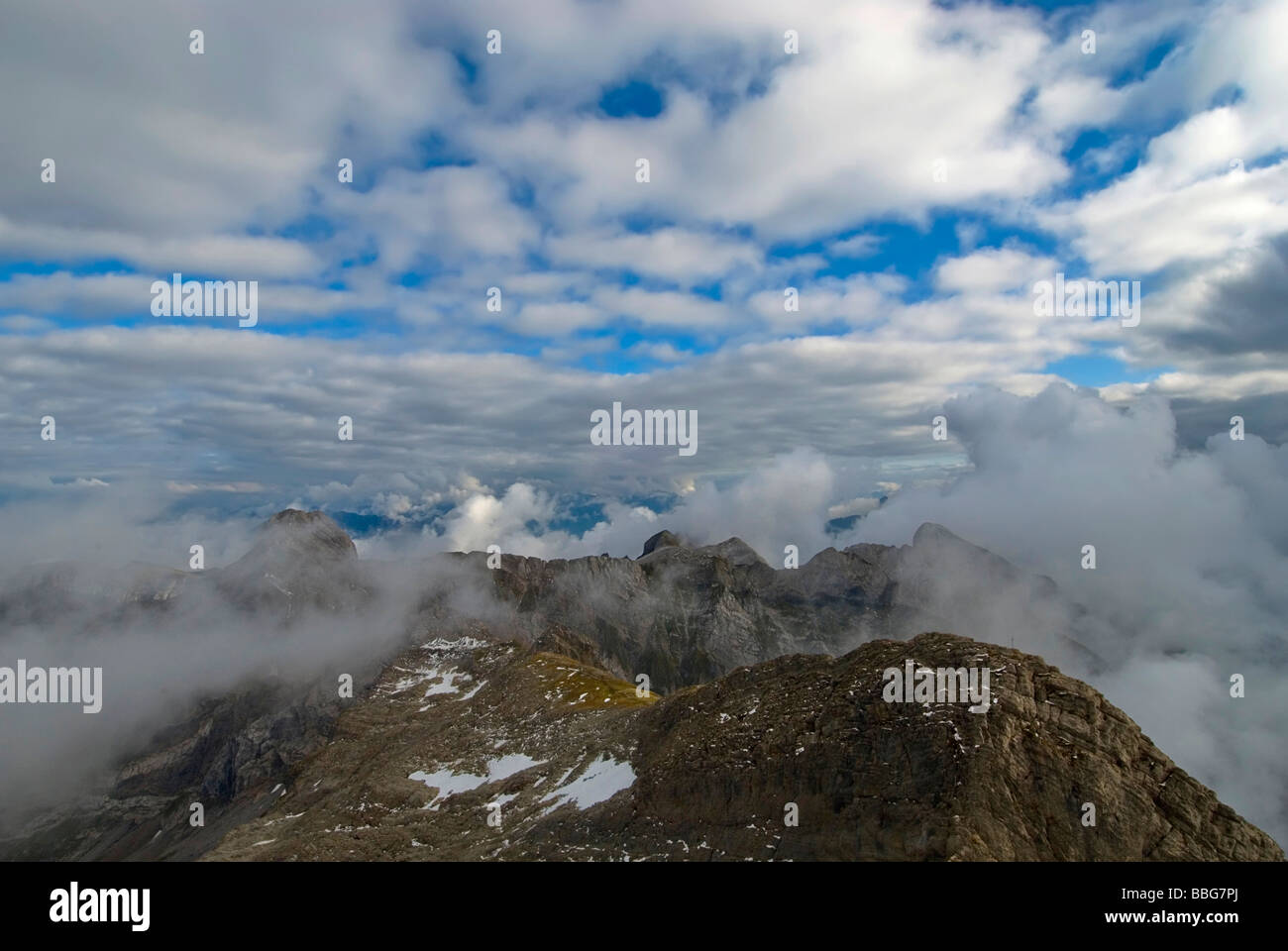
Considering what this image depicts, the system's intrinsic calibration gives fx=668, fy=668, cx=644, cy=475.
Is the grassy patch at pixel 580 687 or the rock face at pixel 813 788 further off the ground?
the rock face at pixel 813 788

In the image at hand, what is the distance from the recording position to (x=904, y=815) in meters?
31.1

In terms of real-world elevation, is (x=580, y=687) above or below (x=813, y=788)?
below

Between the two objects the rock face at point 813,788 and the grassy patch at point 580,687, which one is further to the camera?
the grassy patch at point 580,687

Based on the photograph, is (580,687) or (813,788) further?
(580,687)

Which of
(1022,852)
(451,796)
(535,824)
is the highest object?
(1022,852)

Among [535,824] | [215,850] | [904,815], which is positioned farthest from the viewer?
[215,850]

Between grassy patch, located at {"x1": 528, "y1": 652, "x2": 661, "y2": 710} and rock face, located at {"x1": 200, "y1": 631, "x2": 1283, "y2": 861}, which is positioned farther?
grassy patch, located at {"x1": 528, "y1": 652, "x2": 661, "y2": 710}

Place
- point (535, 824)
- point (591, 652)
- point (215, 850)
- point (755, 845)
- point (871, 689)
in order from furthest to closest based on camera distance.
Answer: point (591, 652)
point (215, 850)
point (535, 824)
point (871, 689)
point (755, 845)

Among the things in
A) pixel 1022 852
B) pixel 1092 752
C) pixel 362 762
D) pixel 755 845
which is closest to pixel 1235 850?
pixel 1092 752

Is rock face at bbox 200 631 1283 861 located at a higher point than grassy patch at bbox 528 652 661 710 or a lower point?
higher
